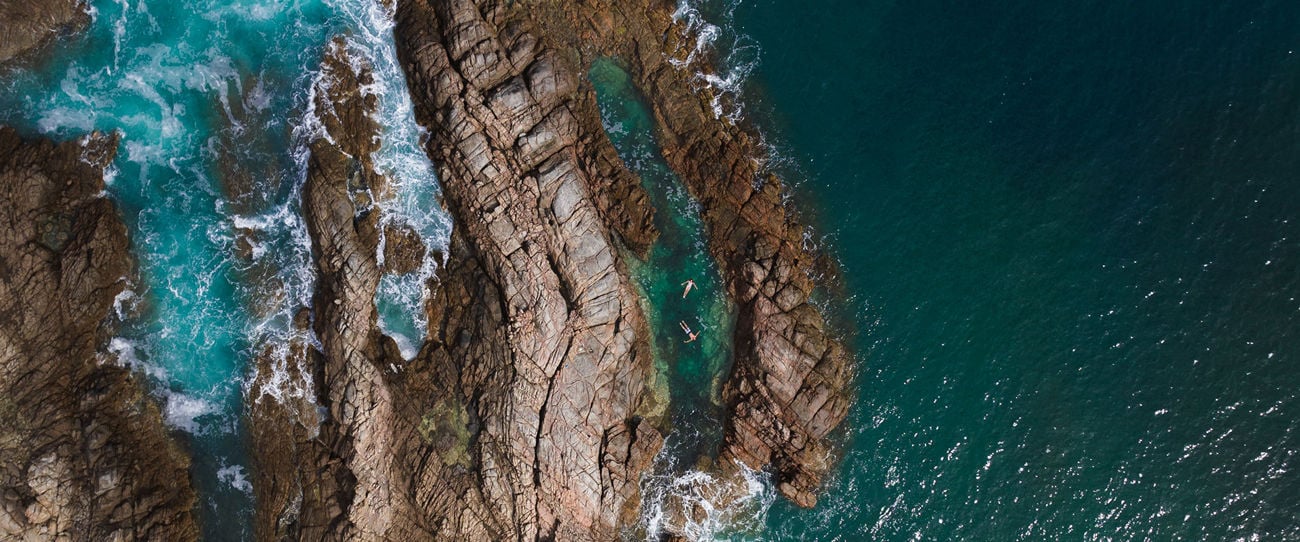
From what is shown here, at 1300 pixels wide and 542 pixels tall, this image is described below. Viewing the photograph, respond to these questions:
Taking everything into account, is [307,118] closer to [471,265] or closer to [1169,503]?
[471,265]

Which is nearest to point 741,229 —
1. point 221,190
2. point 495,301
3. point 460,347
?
point 495,301

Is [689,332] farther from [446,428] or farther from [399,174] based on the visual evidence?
[399,174]

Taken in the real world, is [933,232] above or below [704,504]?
above

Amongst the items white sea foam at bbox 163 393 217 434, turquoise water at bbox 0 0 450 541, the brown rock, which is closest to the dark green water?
the brown rock

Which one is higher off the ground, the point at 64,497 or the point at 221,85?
the point at 221,85

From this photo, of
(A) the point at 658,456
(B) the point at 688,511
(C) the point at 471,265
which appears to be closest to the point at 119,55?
(C) the point at 471,265

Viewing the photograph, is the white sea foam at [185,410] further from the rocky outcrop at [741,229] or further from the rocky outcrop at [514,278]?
the rocky outcrop at [741,229]
